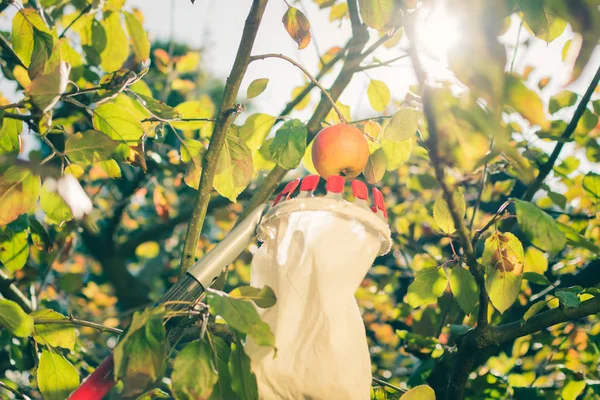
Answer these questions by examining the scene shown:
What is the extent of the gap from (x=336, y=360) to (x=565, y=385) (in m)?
0.85

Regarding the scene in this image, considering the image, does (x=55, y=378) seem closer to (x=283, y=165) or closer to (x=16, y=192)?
(x=16, y=192)

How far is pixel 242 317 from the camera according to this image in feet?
1.65

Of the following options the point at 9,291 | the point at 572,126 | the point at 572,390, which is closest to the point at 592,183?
the point at 572,126

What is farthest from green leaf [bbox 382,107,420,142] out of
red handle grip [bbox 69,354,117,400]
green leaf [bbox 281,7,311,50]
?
red handle grip [bbox 69,354,117,400]

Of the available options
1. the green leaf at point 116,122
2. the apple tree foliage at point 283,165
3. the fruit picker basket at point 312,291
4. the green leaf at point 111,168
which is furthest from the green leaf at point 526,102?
the green leaf at point 111,168

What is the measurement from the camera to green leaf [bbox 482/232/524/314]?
30.1 inches

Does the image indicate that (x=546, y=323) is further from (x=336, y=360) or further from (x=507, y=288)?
(x=336, y=360)

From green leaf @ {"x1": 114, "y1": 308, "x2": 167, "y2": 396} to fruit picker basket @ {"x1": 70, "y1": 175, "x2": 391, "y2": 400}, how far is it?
5 centimetres

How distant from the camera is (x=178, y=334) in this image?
77cm

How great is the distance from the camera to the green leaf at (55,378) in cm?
76

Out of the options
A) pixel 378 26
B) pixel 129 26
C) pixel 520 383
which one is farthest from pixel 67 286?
pixel 520 383

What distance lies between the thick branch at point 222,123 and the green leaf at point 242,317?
269mm

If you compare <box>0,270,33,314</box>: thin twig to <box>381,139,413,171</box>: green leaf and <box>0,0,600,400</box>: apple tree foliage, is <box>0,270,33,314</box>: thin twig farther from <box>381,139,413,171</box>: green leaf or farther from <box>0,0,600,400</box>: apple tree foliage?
<box>381,139,413,171</box>: green leaf

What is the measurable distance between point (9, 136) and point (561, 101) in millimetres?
1345
